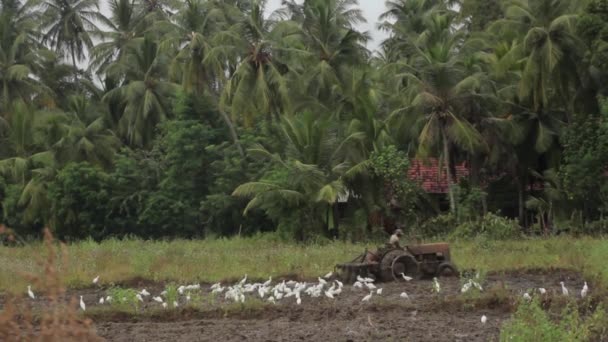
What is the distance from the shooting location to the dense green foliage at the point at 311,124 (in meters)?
27.9

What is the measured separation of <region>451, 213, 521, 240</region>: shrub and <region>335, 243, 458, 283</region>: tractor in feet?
30.6

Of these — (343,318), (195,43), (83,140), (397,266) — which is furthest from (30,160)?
(343,318)

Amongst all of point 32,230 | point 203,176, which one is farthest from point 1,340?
point 32,230

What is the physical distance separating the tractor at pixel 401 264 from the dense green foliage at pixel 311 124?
1041cm

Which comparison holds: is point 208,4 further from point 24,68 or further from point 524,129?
point 524,129

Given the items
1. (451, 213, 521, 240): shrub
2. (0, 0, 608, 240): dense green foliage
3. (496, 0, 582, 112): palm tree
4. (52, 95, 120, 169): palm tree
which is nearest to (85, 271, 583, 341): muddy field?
(451, 213, 521, 240): shrub

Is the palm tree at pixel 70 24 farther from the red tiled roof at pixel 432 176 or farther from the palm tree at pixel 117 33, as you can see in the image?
the red tiled roof at pixel 432 176

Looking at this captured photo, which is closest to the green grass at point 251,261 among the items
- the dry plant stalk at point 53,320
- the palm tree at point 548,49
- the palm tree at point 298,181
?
the palm tree at point 298,181

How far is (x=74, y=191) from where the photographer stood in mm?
33938

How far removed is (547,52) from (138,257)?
50.4 ft

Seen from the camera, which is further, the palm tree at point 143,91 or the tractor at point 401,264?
the palm tree at point 143,91

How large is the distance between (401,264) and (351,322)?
14.0ft

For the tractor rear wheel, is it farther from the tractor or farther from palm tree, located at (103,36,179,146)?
palm tree, located at (103,36,179,146)

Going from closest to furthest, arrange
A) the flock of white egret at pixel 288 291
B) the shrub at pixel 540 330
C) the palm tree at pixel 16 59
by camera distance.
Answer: the shrub at pixel 540 330 → the flock of white egret at pixel 288 291 → the palm tree at pixel 16 59
